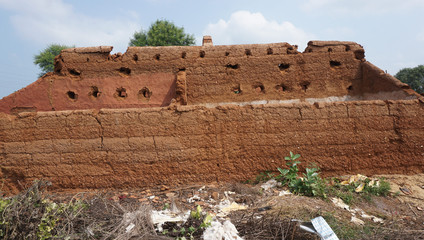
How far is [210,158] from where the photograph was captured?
379 cm

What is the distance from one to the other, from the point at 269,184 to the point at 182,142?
1.43 metres

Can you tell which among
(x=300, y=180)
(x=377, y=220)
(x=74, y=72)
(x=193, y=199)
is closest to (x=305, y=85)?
(x=300, y=180)

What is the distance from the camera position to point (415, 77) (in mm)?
18469

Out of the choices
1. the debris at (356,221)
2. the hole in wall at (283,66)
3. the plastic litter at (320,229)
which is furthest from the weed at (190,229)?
the hole in wall at (283,66)

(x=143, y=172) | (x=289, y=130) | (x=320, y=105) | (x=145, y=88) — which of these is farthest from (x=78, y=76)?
(x=320, y=105)

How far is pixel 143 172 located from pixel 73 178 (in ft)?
3.54

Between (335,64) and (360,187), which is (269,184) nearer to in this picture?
(360,187)

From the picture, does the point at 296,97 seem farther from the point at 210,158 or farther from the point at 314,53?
the point at 210,158

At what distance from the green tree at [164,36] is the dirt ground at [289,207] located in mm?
15790

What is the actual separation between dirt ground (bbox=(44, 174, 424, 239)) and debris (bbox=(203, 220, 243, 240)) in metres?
0.11

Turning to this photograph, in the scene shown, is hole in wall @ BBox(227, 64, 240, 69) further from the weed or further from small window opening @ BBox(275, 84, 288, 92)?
the weed

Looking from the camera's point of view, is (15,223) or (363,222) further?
(363,222)

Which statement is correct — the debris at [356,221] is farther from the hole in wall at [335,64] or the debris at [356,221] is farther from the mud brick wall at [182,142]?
the hole in wall at [335,64]

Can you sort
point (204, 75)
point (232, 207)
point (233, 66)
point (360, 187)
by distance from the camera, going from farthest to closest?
point (233, 66) → point (204, 75) → point (360, 187) → point (232, 207)
